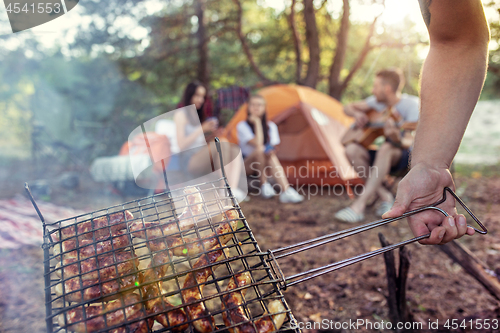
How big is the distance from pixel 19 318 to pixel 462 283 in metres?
3.64

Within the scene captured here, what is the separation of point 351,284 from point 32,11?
3.00m

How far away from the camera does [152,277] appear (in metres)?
1.29

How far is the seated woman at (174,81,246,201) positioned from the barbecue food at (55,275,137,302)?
11.2ft

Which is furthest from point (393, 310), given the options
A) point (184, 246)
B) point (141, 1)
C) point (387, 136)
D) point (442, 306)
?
point (141, 1)

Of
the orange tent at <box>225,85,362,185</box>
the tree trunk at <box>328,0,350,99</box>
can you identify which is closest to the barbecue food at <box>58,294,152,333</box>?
the orange tent at <box>225,85,362,185</box>

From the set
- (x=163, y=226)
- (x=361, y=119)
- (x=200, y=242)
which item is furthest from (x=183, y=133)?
(x=200, y=242)

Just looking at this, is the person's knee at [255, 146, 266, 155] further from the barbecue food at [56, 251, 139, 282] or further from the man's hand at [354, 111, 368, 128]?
the barbecue food at [56, 251, 139, 282]

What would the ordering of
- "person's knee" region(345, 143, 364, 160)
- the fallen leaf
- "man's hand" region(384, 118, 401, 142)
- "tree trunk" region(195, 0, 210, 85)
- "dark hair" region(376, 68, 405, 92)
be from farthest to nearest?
"tree trunk" region(195, 0, 210, 85)
"person's knee" region(345, 143, 364, 160)
"dark hair" region(376, 68, 405, 92)
"man's hand" region(384, 118, 401, 142)
the fallen leaf

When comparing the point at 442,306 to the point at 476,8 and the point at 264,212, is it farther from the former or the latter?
the point at 264,212

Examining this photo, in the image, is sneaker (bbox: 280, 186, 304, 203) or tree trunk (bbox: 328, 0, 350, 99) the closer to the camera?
sneaker (bbox: 280, 186, 304, 203)

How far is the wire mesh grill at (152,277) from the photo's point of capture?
106cm

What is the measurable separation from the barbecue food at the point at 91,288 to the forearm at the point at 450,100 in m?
1.44

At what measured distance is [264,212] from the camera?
4.72m

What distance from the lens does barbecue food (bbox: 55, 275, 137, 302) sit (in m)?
1.10
